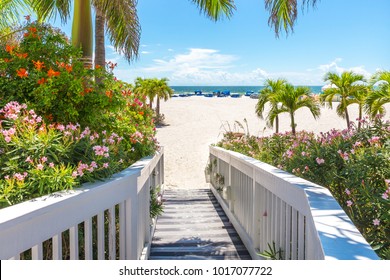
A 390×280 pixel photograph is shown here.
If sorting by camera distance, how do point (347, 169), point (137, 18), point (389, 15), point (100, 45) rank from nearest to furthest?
point (347, 169) < point (389, 15) < point (100, 45) < point (137, 18)

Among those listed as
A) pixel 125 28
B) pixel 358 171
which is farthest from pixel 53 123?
pixel 125 28

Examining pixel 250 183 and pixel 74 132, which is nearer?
pixel 74 132

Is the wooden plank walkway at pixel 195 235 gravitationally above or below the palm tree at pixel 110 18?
below

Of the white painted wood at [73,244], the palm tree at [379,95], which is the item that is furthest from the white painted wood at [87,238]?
the palm tree at [379,95]

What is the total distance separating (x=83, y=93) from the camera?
3.96m

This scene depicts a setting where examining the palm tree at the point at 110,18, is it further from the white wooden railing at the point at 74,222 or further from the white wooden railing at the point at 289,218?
the white wooden railing at the point at 74,222

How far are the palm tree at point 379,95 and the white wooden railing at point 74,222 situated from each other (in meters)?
6.68

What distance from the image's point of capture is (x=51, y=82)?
11.9 feet

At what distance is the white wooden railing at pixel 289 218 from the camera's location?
1623 mm

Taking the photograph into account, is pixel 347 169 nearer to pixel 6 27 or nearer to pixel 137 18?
pixel 137 18

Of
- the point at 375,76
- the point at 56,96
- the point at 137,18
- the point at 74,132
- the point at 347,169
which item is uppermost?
the point at 137,18

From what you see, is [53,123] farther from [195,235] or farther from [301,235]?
[301,235]
